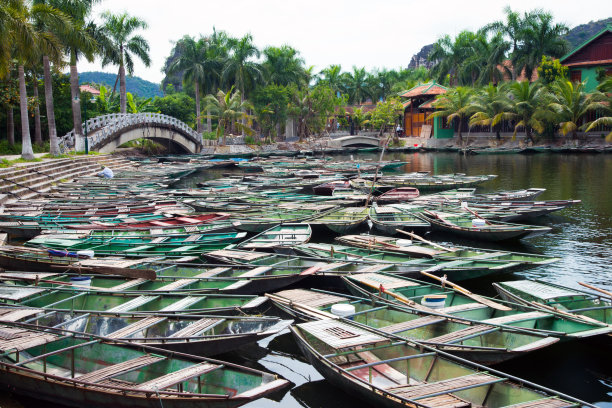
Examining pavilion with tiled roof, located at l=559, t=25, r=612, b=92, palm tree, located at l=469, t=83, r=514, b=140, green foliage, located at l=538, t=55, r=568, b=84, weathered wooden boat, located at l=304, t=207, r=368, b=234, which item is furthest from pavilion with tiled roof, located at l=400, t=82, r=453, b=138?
weathered wooden boat, located at l=304, t=207, r=368, b=234

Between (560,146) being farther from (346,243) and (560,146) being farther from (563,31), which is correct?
(346,243)

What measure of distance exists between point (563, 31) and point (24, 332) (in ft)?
221

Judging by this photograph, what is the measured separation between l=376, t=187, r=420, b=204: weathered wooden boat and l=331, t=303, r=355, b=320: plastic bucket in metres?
15.5

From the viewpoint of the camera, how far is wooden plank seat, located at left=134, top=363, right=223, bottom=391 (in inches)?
291

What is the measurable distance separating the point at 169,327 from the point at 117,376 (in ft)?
5.60

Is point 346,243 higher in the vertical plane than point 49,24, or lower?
lower

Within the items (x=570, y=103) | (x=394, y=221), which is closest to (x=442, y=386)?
(x=394, y=221)

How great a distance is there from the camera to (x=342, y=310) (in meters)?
10.0

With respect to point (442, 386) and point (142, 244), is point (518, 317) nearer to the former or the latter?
point (442, 386)

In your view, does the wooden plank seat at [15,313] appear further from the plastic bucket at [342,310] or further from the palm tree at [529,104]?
the palm tree at [529,104]

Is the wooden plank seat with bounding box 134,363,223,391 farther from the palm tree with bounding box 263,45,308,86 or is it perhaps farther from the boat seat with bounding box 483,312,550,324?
the palm tree with bounding box 263,45,308,86

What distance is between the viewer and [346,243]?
16.5m

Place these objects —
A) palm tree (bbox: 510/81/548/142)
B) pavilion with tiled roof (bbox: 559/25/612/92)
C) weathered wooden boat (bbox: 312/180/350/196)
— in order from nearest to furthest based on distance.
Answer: weathered wooden boat (bbox: 312/180/350/196), palm tree (bbox: 510/81/548/142), pavilion with tiled roof (bbox: 559/25/612/92)

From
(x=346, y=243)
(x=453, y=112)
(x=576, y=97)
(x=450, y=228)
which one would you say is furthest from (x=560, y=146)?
(x=346, y=243)
